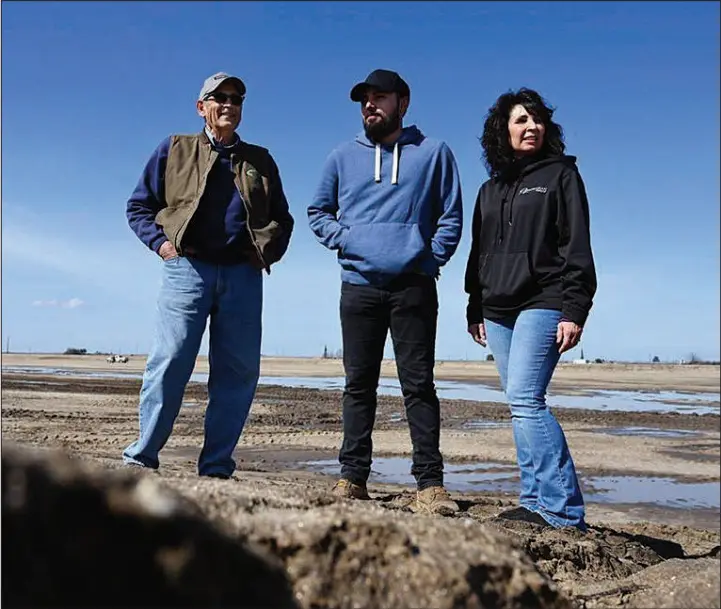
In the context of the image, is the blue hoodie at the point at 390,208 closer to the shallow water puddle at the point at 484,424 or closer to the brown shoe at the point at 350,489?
the brown shoe at the point at 350,489

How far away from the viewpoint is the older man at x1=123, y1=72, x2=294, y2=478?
164 inches

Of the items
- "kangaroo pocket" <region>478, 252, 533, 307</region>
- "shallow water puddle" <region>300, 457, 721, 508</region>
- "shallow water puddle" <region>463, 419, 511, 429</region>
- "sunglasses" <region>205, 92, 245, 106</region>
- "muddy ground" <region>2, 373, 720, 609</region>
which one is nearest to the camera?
"muddy ground" <region>2, 373, 720, 609</region>

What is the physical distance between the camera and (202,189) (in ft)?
14.0

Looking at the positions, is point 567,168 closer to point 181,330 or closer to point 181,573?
point 181,330

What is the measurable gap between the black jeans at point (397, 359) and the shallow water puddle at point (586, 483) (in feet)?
9.91

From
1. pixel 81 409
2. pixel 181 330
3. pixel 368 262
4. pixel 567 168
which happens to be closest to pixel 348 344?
pixel 368 262

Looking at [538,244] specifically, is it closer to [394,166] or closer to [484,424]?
[394,166]

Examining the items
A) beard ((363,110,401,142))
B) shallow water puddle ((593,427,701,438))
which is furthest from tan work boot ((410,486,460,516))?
shallow water puddle ((593,427,701,438))

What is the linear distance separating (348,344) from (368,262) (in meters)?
0.52

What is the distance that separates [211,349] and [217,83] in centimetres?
156

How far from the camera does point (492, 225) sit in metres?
4.23

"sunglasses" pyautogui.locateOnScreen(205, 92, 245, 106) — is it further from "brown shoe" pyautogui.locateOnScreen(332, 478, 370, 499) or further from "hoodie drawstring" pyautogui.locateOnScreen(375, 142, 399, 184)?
"brown shoe" pyautogui.locateOnScreen(332, 478, 370, 499)

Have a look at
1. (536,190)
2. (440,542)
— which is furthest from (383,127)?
(440,542)

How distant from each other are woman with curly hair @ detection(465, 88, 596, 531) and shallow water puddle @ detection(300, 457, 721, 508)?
353 cm
